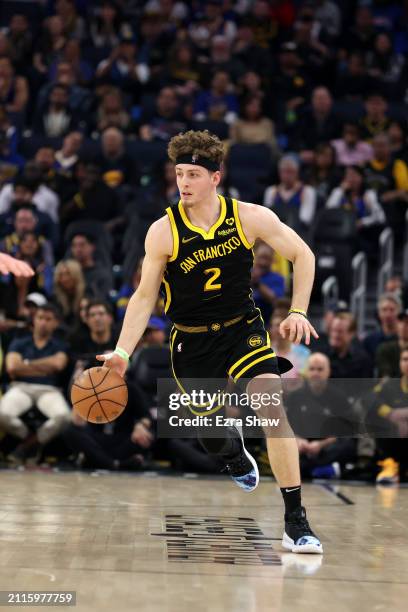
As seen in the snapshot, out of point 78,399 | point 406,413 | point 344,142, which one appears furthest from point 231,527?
point 344,142

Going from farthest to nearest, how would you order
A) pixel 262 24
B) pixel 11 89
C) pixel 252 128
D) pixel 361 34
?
pixel 262 24 → pixel 361 34 → pixel 11 89 → pixel 252 128

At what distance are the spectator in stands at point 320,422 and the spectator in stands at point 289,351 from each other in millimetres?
177

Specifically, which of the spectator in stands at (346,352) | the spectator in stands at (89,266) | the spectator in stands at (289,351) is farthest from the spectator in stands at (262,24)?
the spectator in stands at (346,352)

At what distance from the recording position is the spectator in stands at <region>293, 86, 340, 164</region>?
14664 millimetres

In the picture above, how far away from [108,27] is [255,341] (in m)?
11.4

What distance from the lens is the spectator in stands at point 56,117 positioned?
49.0 ft

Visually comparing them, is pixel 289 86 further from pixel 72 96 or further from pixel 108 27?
pixel 72 96

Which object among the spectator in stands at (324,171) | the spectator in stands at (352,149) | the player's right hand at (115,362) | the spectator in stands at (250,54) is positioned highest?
the spectator in stands at (250,54)

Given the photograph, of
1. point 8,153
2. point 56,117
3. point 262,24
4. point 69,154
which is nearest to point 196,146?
point 69,154

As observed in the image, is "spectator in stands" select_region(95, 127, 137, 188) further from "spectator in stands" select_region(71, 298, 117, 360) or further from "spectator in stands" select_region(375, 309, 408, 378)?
"spectator in stands" select_region(375, 309, 408, 378)

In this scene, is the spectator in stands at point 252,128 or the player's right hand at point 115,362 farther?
the spectator in stands at point 252,128

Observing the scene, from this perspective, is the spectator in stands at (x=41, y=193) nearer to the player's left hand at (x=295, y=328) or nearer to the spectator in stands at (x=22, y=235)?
the spectator in stands at (x=22, y=235)

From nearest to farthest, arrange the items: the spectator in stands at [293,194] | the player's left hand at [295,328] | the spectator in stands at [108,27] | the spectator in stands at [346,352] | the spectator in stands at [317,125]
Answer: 1. the player's left hand at [295,328]
2. the spectator in stands at [346,352]
3. the spectator in stands at [293,194]
4. the spectator in stands at [317,125]
5. the spectator in stands at [108,27]

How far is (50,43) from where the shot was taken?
16.4 meters
